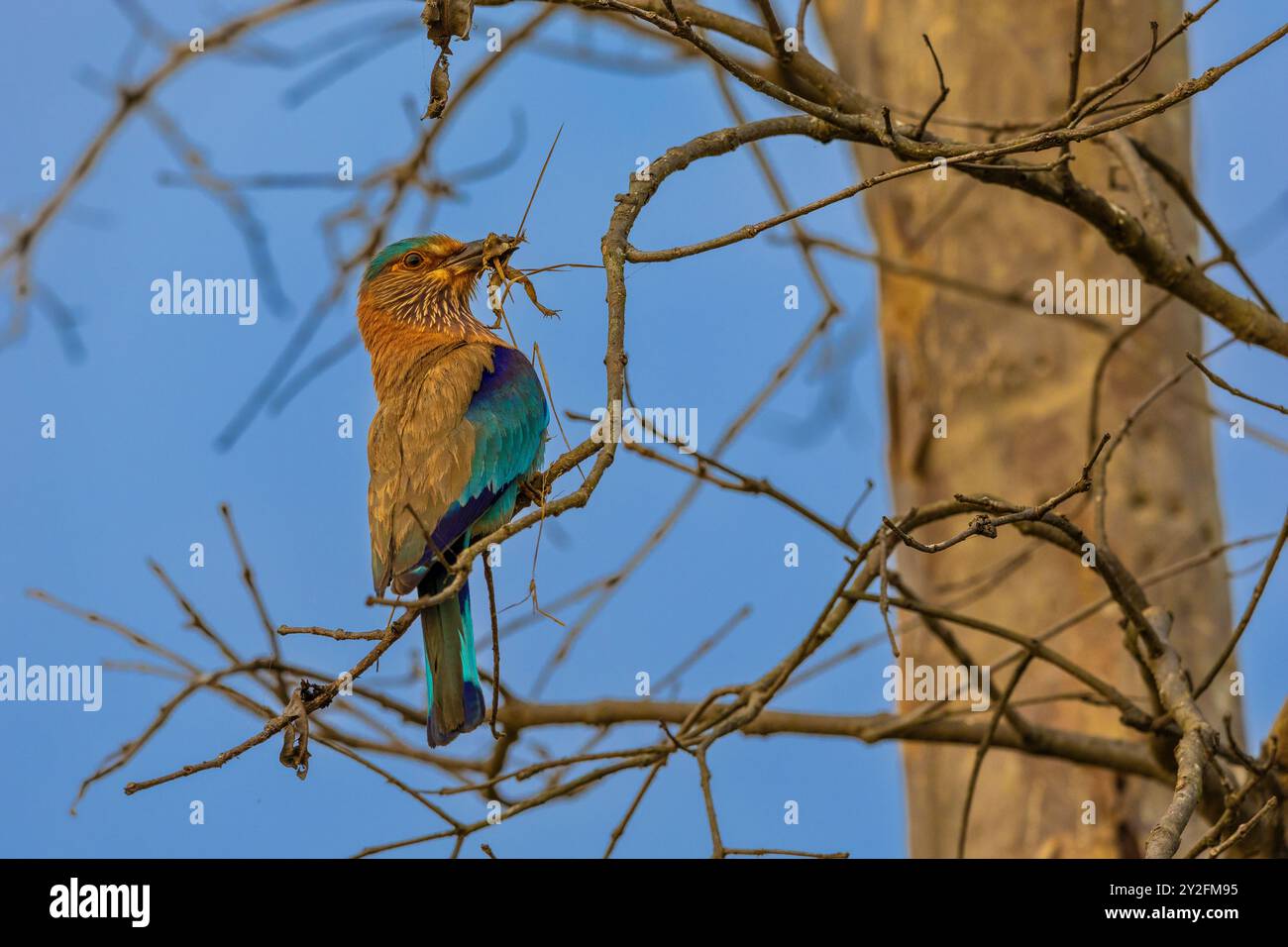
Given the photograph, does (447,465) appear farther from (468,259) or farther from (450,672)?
(468,259)

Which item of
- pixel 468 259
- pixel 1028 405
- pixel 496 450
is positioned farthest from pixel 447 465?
pixel 1028 405

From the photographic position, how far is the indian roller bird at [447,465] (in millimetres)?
4203

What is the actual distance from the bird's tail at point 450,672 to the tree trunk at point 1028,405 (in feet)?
8.66

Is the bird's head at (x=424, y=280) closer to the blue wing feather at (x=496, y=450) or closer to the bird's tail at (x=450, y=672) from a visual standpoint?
the blue wing feather at (x=496, y=450)

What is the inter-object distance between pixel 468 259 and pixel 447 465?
1531mm

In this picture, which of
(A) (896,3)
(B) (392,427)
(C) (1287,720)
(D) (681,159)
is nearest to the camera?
(D) (681,159)

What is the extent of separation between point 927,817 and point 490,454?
3347 mm

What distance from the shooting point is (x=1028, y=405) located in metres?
6.63

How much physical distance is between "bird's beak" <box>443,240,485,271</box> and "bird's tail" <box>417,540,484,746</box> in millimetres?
1810

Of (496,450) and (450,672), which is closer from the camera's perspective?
(450,672)

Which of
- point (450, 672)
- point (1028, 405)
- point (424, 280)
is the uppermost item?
point (424, 280)

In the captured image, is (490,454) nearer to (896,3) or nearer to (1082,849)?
(1082,849)
